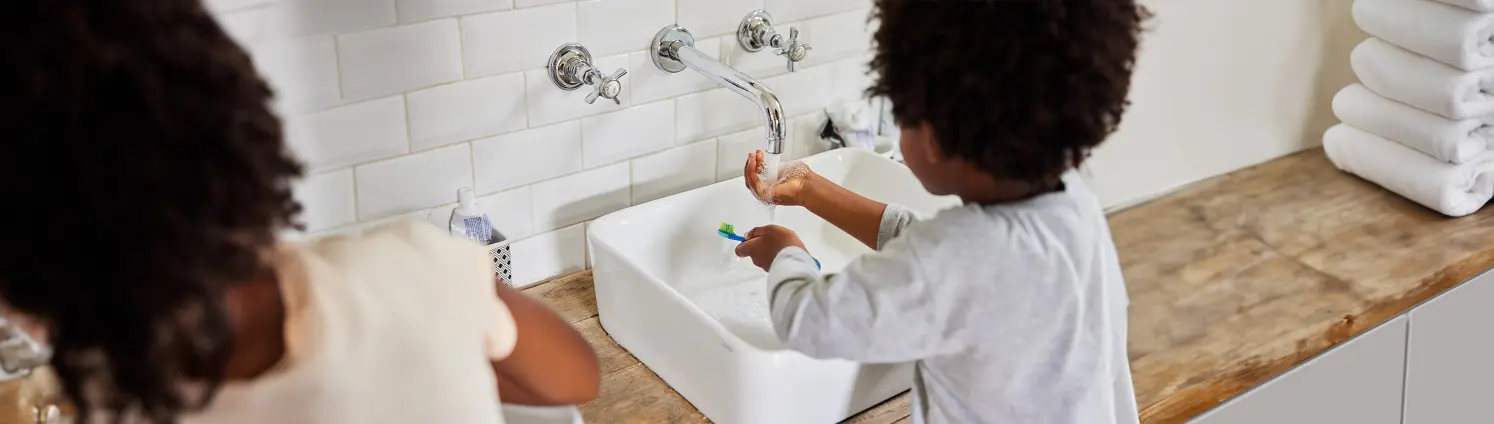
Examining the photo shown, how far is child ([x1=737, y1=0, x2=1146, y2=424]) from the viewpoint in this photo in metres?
0.89

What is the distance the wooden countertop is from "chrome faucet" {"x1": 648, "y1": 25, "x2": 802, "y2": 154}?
0.27m

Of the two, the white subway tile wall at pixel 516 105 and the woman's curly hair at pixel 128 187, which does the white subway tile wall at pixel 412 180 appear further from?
the woman's curly hair at pixel 128 187

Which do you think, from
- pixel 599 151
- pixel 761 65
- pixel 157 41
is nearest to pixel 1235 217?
pixel 761 65

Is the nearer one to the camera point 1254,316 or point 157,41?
point 157,41

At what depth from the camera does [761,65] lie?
1.51 meters

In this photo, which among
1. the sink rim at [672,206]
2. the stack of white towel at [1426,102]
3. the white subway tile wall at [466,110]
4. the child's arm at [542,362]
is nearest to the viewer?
the child's arm at [542,362]

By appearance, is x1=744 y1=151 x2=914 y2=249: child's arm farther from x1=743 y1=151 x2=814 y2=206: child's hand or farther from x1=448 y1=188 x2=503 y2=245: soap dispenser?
x1=448 y1=188 x2=503 y2=245: soap dispenser

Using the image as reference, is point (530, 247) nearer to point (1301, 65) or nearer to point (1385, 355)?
point (1385, 355)

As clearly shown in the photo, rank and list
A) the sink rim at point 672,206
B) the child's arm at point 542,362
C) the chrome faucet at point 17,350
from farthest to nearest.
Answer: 1. the sink rim at point 672,206
2. the chrome faucet at point 17,350
3. the child's arm at point 542,362

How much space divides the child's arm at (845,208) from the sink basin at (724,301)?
0.42 ft

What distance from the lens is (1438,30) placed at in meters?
1.73

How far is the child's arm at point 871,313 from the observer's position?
937 mm

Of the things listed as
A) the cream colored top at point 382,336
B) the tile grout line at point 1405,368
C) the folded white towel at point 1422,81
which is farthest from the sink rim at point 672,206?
the folded white towel at point 1422,81

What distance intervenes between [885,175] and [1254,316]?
477 mm
